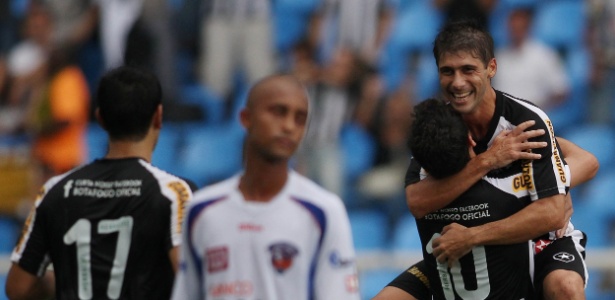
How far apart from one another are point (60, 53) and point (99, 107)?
8718 millimetres

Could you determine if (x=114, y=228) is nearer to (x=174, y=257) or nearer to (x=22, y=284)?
(x=174, y=257)

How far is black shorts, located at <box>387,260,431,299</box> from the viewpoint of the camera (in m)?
6.52

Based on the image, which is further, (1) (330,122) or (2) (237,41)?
(2) (237,41)

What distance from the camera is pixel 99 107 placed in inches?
226

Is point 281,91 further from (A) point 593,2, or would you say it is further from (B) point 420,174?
(A) point 593,2

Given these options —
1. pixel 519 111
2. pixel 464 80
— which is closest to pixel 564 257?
pixel 519 111

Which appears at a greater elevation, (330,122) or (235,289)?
(330,122)

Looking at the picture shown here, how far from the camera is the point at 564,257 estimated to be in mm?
6070

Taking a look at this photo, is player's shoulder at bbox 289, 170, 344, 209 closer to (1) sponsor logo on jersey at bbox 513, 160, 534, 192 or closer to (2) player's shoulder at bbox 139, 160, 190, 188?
(2) player's shoulder at bbox 139, 160, 190, 188

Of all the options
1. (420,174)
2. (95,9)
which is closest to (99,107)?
(420,174)

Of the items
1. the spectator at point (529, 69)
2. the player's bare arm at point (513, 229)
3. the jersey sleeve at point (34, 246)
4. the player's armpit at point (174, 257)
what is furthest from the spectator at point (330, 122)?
the player's armpit at point (174, 257)

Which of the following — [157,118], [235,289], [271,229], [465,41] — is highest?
[465,41]

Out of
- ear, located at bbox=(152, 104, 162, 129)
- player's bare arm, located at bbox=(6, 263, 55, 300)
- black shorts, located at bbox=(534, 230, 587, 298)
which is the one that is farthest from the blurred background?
player's bare arm, located at bbox=(6, 263, 55, 300)

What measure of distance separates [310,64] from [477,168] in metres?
8.08
